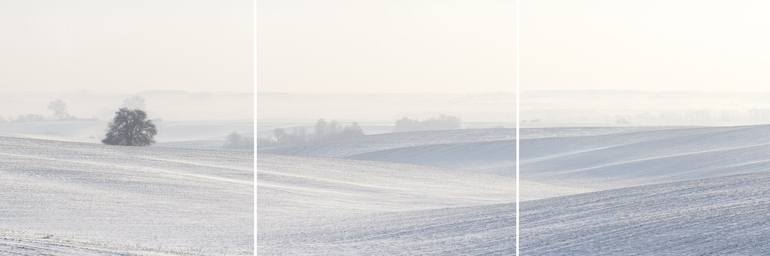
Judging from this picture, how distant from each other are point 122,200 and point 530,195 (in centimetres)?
1164

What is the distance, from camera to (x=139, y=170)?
26.3 meters

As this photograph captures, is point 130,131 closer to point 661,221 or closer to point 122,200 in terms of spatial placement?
point 122,200

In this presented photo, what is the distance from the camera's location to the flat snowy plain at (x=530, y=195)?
1352cm

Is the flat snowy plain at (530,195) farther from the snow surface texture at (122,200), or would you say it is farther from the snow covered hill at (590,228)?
the snow surface texture at (122,200)

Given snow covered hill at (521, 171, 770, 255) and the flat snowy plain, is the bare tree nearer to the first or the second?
the flat snowy plain

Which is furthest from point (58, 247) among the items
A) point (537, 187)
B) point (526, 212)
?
→ point (537, 187)

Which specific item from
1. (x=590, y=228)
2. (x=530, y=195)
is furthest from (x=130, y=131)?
(x=590, y=228)

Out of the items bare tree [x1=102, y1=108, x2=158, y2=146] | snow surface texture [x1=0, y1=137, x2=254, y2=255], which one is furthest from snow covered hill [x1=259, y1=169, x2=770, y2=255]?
bare tree [x1=102, y1=108, x2=158, y2=146]

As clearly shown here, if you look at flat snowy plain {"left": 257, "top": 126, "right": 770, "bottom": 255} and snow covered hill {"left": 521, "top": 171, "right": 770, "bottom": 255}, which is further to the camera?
flat snowy plain {"left": 257, "top": 126, "right": 770, "bottom": 255}

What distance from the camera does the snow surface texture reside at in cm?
1373

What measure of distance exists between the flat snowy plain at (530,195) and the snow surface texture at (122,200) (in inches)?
25.9

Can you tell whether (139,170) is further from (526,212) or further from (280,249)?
(280,249)

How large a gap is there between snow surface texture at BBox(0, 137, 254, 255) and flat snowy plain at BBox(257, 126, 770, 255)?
657 mm

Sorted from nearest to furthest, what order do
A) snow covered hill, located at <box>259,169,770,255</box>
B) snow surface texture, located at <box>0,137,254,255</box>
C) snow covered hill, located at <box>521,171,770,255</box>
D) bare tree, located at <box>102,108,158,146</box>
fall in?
snow covered hill, located at <box>521,171,770,255</box> < snow covered hill, located at <box>259,169,770,255</box> < snow surface texture, located at <box>0,137,254,255</box> < bare tree, located at <box>102,108,158,146</box>
